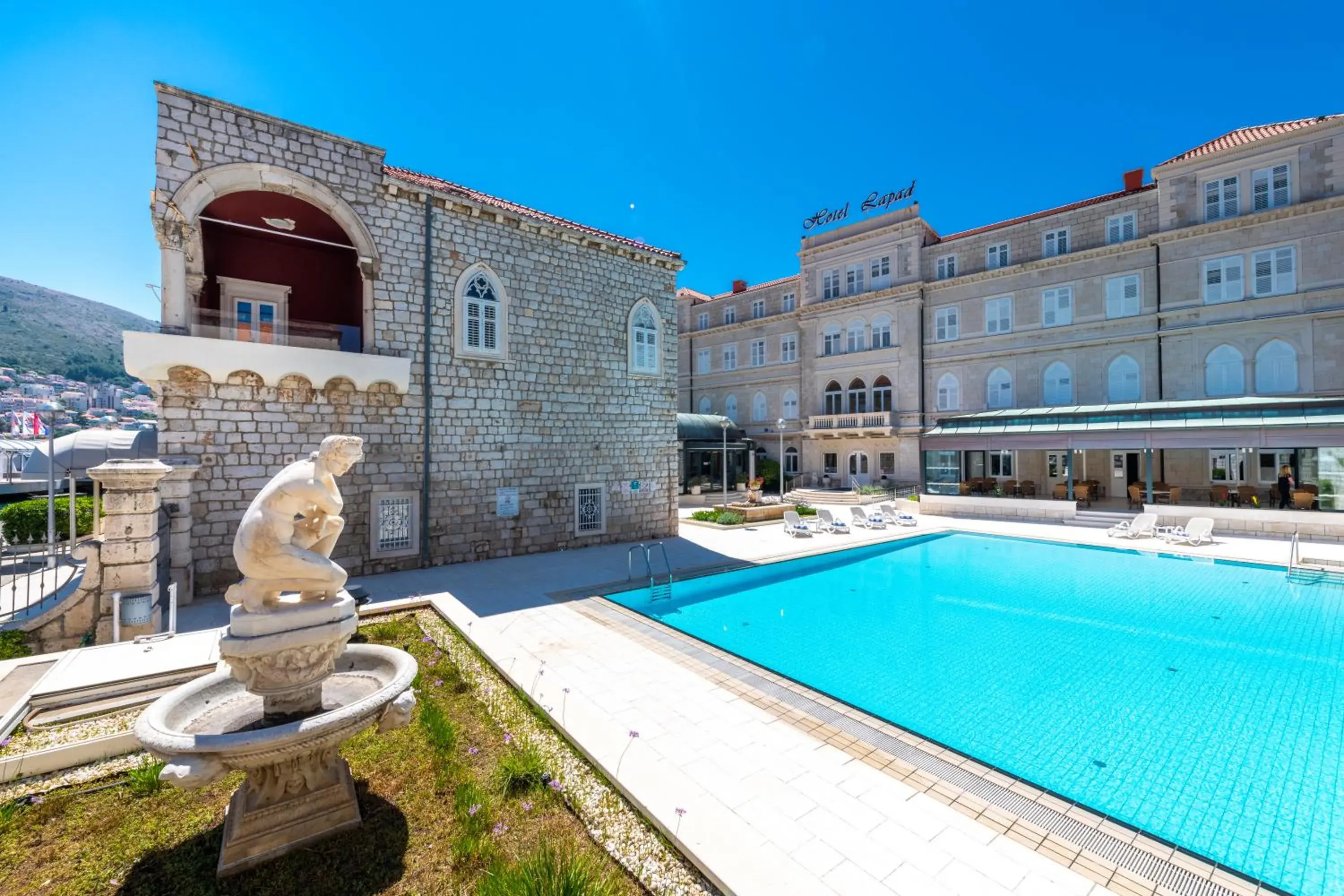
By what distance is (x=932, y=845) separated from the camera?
3518 mm

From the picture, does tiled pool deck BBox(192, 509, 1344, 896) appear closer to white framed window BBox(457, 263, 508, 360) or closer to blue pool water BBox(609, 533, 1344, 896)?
blue pool water BBox(609, 533, 1344, 896)

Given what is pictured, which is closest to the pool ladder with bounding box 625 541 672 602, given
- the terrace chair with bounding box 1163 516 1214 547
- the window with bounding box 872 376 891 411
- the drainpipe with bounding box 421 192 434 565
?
the drainpipe with bounding box 421 192 434 565

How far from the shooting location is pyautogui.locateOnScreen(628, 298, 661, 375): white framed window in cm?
1505

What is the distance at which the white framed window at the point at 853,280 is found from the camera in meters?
29.9

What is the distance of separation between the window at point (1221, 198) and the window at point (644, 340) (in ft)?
74.9

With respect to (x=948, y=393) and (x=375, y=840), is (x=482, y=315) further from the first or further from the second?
(x=948, y=393)

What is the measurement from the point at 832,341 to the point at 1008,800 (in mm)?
29225

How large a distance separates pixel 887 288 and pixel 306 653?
3037cm

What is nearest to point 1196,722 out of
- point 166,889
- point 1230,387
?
point 166,889

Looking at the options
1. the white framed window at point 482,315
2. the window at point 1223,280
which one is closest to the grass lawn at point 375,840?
the white framed window at point 482,315

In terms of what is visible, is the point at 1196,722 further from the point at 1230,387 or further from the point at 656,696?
the point at 1230,387

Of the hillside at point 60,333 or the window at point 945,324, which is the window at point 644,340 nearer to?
the window at point 945,324

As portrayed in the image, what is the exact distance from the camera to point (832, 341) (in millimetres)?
31016

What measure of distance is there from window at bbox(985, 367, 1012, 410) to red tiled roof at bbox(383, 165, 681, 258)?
18622 mm
